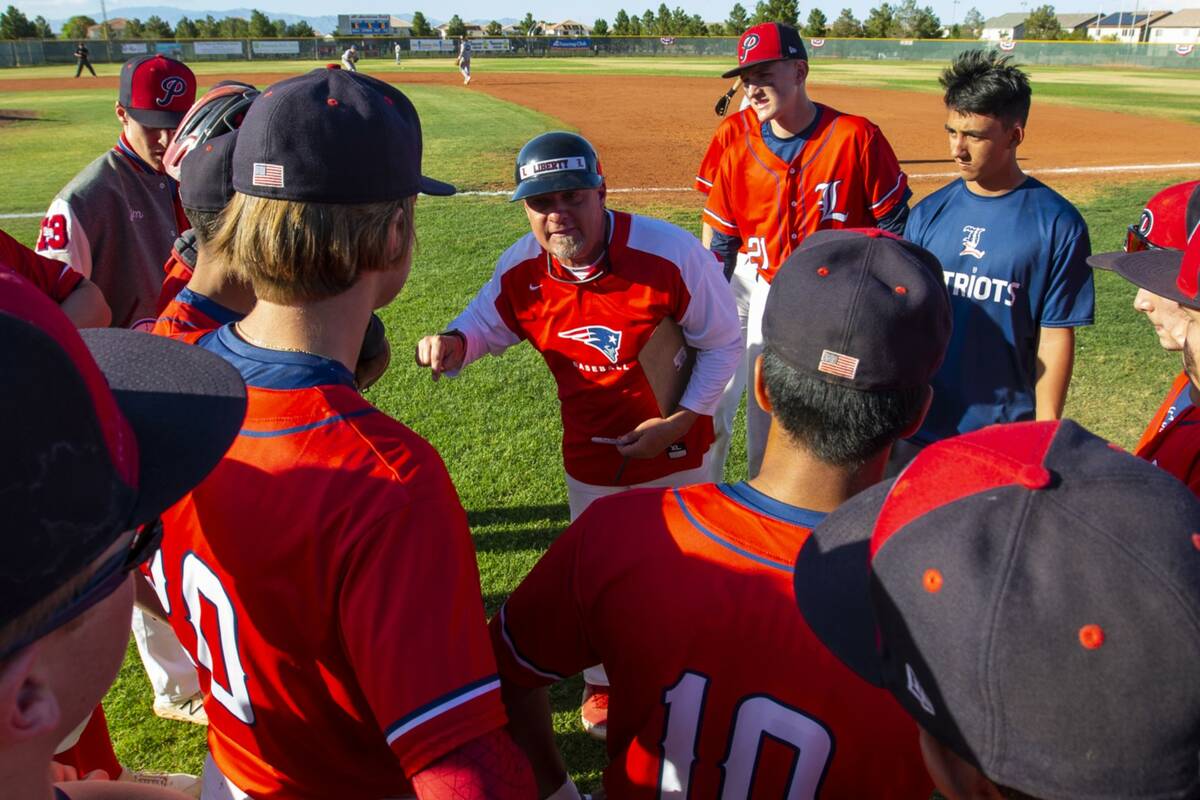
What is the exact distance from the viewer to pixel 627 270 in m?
3.51

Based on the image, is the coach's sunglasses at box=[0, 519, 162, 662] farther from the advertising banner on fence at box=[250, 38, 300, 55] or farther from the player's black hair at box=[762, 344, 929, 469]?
the advertising banner on fence at box=[250, 38, 300, 55]

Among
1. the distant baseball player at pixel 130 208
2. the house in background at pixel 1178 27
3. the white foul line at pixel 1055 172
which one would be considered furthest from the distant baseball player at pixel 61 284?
the house in background at pixel 1178 27

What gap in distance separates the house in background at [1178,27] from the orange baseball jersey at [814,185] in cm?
11597

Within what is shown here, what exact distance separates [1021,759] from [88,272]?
4453 millimetres

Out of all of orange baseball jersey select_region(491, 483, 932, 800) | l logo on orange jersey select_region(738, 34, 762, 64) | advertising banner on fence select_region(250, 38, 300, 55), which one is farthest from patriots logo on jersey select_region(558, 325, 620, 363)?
advertising banner on fence select_region(250, 38, 300, 55)

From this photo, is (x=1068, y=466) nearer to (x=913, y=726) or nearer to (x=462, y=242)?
(x=913, y=726)

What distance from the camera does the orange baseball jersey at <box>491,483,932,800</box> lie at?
63.0 inches

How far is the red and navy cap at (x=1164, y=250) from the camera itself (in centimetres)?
239

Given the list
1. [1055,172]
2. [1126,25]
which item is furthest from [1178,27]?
[1055,172]

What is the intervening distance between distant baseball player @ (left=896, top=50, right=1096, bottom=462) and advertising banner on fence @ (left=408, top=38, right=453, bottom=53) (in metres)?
65.8

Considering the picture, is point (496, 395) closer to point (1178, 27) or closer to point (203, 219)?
point (203, 219)

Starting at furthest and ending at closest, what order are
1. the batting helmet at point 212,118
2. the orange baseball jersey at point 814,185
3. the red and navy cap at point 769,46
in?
the red and navy cap at point 769,46 → the orange baseball jersey at point 814,185 → the batting helmet at point 212,118

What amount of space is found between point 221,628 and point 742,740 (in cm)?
109

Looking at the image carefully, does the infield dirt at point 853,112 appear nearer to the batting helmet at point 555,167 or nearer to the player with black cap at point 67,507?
the batting helmet at point 555,167
